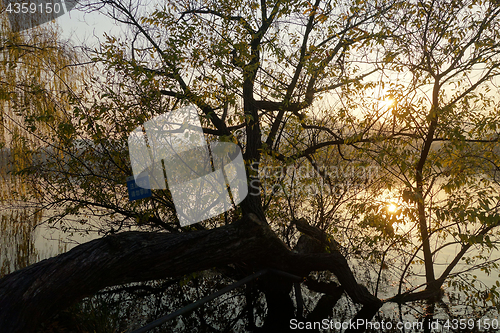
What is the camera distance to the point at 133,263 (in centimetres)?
307

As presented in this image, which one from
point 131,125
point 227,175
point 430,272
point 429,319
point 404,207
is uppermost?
point 131,125

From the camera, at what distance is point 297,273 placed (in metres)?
4.45

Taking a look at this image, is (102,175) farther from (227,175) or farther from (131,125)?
(227,175)

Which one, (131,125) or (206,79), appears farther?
(131,125)

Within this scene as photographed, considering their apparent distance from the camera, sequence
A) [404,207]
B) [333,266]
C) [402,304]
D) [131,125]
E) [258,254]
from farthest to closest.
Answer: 1. [402,304]
2. [333,266]
3. [131,125]
4. [258,254]
5. [404,207]

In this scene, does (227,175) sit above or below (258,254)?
above

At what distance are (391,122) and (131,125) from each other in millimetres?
3082

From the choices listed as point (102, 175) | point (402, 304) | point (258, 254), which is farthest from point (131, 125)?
point (402, 304)

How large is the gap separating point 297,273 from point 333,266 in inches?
18.8

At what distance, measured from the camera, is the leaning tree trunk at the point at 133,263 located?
2.44 metres

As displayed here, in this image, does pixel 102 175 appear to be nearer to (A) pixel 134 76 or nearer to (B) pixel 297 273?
(A) pixel 134 76

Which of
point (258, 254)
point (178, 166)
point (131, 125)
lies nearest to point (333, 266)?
point (258, 254)

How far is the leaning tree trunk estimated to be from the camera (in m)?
2.44

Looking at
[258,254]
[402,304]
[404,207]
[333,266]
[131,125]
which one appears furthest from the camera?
[402,304]
